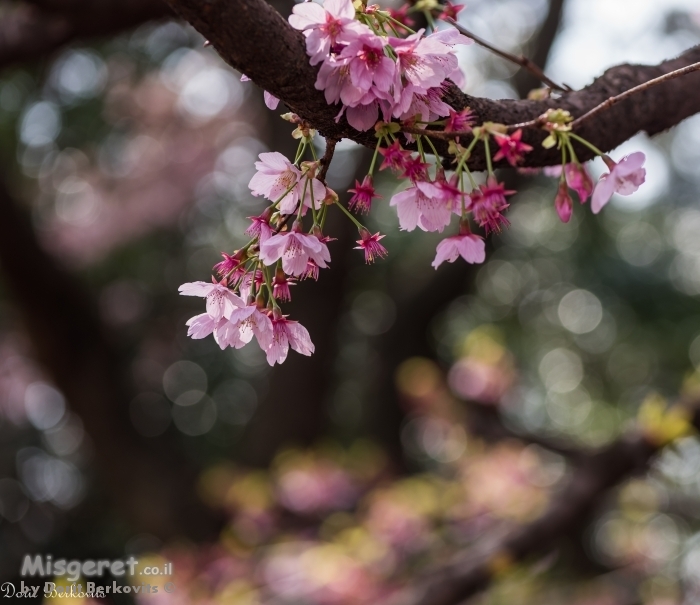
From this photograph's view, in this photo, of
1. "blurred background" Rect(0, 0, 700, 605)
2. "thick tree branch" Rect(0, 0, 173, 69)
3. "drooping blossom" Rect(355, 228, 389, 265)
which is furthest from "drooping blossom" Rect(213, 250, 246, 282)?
"thick tree branch" Rect(0, 0, 173, 69)

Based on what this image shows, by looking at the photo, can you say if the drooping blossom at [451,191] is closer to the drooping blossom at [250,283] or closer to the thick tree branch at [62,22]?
the drooping blossom at [250,283]

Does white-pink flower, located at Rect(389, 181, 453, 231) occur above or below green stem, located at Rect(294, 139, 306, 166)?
below

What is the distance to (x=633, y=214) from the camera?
228 inches

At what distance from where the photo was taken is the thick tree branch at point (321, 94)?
0.53m

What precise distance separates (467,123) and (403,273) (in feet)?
12.1

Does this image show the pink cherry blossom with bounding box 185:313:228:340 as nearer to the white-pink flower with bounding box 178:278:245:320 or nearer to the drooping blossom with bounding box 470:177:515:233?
the white-pink flower with bounding box 178:278:245:320

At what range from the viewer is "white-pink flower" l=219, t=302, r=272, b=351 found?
1.97 feet

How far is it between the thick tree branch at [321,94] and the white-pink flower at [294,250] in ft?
0.36

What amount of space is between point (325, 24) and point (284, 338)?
293 mm

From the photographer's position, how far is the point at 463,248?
628 millimetres

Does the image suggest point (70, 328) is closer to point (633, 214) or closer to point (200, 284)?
point (200, 284)

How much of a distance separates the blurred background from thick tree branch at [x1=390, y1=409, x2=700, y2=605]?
0.10 metres

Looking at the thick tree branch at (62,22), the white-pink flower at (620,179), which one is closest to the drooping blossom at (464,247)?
the white-pink flower at (620,179)

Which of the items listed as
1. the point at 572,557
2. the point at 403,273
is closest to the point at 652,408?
the point at 403,273
